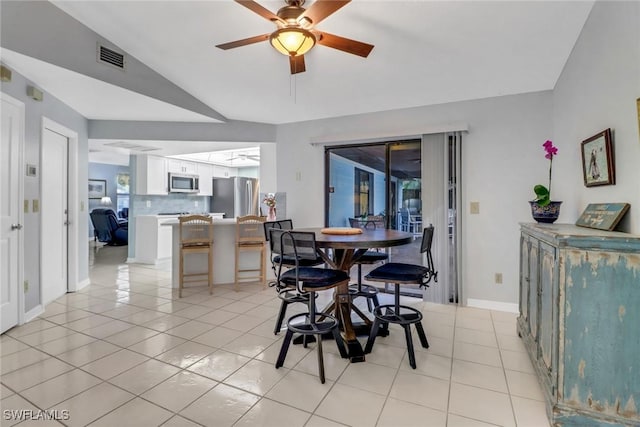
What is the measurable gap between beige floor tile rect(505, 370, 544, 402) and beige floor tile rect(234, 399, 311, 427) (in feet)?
4.38

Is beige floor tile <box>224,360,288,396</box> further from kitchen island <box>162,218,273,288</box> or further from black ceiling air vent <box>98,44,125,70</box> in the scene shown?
black ceiling air vent <box>98,44,125,70</box>

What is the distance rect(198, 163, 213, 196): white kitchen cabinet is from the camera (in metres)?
7.46

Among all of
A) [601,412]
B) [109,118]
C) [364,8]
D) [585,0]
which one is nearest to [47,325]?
[109,118]

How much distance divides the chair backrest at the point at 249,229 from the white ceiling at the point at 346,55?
59.4 inches

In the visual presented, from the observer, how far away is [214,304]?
3611 millimetres

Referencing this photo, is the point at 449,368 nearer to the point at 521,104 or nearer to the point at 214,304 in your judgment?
the point at 214,304

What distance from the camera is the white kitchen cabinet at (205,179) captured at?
746 centimetres

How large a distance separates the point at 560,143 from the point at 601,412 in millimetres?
2372

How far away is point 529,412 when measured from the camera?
176cm

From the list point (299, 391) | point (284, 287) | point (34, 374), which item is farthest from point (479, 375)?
point (34, 374)

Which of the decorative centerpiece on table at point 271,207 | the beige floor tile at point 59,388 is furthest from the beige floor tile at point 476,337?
the decorative centerpiece on table at point 271,207

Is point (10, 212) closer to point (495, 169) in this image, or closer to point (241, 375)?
point (241, 375)

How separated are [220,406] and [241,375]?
1.06 ft

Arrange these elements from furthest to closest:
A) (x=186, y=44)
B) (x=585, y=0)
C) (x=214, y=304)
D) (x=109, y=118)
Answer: (x=109, y=118) < (x=214, y=304) < (x=186, y=44) < (x=585, y=0)
